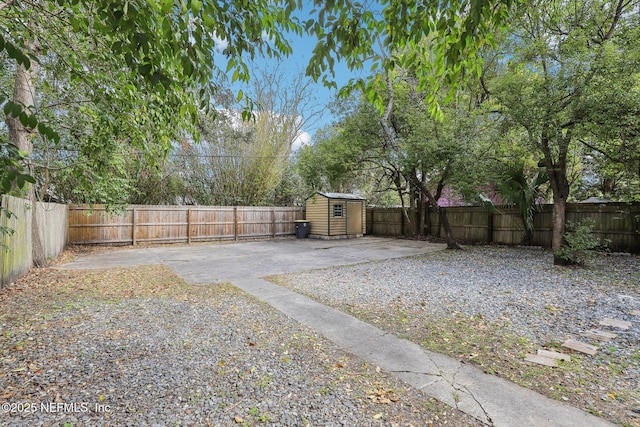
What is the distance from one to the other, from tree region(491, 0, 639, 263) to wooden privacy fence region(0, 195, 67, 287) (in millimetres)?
8124

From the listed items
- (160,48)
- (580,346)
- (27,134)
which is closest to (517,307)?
(580,346)

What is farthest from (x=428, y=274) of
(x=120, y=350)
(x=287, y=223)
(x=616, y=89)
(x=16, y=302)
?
(x=287, y=223)

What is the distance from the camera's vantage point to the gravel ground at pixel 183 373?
1750 millimetres

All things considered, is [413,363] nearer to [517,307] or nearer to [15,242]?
[517,307]

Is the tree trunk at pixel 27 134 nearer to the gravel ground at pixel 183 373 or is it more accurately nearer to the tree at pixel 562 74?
the gravel ground at pixel 183 373

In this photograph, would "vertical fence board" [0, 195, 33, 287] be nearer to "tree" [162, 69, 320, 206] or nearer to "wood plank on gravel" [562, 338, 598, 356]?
"wood plank on gravel" [562, 338, 598, 356]

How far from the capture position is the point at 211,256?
8.08 metres

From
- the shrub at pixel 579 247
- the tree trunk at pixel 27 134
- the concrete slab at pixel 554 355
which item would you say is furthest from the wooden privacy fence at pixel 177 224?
the shrub at pixel 579 247

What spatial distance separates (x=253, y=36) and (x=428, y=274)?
5.20 metres

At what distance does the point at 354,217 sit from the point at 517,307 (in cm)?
963

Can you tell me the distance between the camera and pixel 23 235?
4832 millimetres

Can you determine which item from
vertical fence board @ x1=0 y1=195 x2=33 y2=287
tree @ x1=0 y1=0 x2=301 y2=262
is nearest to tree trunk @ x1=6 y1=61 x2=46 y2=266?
vertical fence board @ x1=0 y1=195 x2=33 y2=287

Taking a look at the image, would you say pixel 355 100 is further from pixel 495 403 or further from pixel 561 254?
pixel 495 403

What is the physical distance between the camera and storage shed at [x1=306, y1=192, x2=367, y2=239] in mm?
12469
